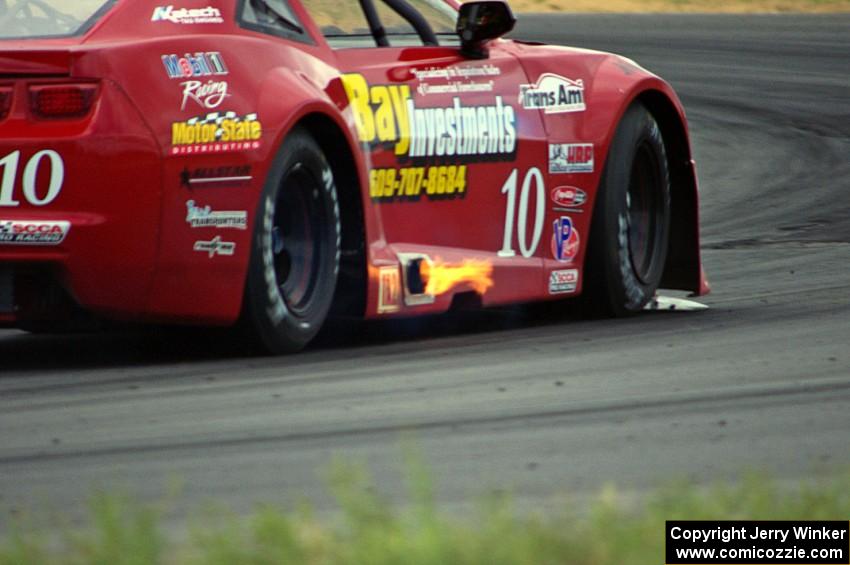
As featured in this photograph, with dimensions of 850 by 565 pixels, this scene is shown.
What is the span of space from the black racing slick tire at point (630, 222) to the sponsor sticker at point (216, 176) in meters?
2.29

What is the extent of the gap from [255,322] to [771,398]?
1.74 m

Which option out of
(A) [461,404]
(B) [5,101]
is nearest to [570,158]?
(A) [461,404]

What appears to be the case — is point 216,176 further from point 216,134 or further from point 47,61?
point 47,61

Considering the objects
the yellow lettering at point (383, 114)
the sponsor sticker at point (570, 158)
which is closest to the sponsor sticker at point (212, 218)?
the yellow lettering at point (383, 114)

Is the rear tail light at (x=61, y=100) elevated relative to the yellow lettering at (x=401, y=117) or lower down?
elevated

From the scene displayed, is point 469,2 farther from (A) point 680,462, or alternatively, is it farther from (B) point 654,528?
(B) point 654,528

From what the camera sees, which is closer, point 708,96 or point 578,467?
point 578,467

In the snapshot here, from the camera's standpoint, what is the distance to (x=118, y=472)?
4492 mm

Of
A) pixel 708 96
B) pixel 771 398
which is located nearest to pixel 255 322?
pixel 771 398

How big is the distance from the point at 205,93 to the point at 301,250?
776 millimetres

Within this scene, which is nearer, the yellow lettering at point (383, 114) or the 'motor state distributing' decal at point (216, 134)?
the 'motor state distributing' decal at point (216, 134)

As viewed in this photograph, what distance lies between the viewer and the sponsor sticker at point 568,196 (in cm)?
781

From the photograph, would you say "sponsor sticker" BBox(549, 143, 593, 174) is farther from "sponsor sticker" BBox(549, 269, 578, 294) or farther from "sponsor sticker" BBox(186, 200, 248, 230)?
"sponsor sticker" BBox(186, 200, 248, 230)

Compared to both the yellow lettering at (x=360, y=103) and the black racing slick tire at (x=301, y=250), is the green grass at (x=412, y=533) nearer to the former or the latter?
the black racing slick tire at (x=301, y=250)
